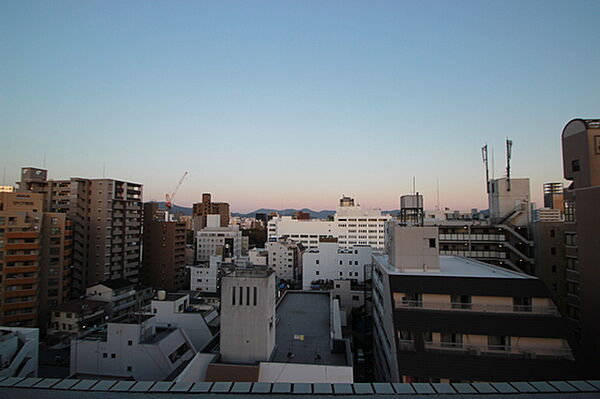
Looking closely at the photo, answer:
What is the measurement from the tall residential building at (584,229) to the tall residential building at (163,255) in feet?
133

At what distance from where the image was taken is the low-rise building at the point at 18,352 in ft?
50.2

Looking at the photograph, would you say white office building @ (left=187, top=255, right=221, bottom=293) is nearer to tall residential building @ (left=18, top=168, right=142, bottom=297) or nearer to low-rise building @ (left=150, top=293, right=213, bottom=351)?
tall residential building @ (left=18, top=168, right=142, bottom=297)

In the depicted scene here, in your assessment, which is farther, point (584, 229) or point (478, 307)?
point (584, 229)

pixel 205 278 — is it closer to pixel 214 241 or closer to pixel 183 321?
pixel 183 321

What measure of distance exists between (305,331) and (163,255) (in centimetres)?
3223

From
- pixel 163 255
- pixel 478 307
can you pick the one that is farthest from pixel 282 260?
pixel 478 307

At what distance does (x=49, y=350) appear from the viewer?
2386 centimetres

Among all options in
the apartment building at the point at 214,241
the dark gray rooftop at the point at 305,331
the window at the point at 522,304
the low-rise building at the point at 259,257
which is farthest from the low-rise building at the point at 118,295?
the window at the point at 522,304

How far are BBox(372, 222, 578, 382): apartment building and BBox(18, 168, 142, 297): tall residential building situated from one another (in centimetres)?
3308

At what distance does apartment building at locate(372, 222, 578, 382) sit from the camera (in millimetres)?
11641

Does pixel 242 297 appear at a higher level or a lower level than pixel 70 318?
higher

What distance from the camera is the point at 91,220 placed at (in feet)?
117

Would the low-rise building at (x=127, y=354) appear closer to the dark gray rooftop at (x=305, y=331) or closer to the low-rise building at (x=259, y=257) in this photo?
the dark gray rooftop at (x=305, y=331)

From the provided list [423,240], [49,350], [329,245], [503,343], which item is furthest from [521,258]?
[49,350]
